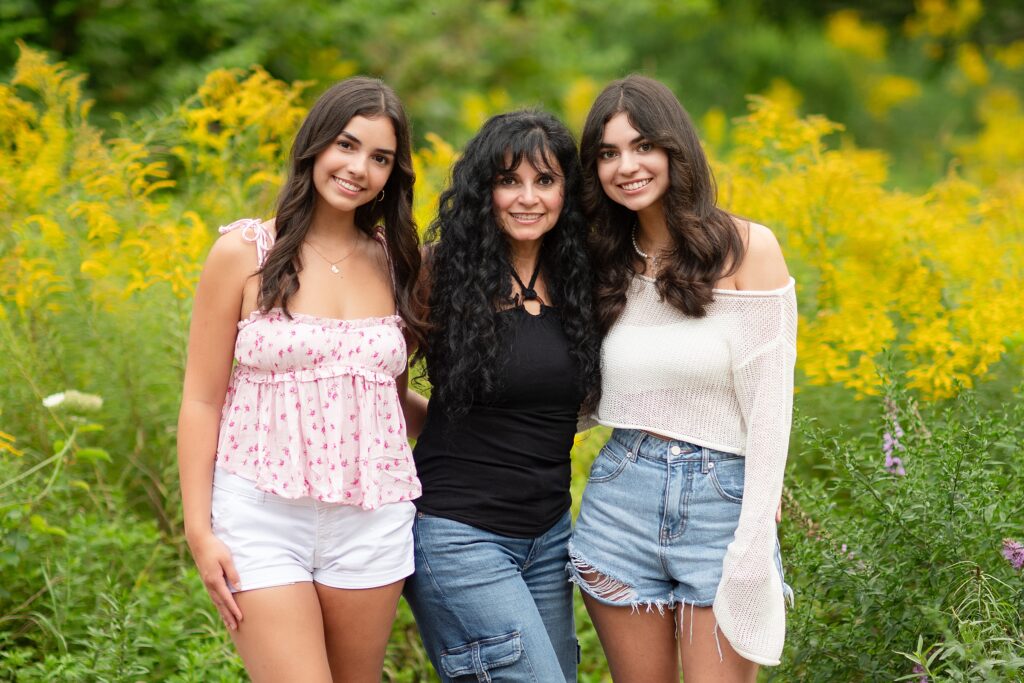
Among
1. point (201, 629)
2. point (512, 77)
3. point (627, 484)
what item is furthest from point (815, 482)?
point (512, 77)

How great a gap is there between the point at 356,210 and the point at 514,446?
2.23ft

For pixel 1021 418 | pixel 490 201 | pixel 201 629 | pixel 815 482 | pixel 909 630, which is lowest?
pixel 201 629

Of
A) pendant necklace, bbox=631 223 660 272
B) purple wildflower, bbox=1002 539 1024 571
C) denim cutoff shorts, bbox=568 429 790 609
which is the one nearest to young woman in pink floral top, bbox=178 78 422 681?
denim cutoff shorts, bbox=568 429 790 609

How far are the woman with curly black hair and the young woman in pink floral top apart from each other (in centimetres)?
13

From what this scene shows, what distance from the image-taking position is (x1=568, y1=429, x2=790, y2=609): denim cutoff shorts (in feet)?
7.70

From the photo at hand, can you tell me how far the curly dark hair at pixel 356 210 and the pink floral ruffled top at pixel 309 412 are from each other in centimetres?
6

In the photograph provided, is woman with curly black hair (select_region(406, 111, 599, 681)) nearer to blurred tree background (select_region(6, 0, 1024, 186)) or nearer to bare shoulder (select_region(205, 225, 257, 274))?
blurred tree background (select_region(6, 0, 1024, 186))

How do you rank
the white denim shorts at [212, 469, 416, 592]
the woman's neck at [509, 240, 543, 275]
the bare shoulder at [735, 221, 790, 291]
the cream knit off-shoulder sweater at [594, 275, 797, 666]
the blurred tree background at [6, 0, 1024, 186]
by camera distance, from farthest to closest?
the blurred tree background at [6, 0, 1024, 186] → the woman's neck at [509, 240, 543, 275] → the bare shoulder at [735, 221, 790, 291] → the cream knit off-shoulder sweater at [594, 275, 797, 666] → the white denim shorts at [212, 469, 416, 592]

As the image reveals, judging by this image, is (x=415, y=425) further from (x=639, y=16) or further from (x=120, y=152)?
(x=639, y=16)

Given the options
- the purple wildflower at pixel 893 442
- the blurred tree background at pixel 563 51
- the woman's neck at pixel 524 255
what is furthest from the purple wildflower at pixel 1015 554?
the blurred tree background at pixel 563 51

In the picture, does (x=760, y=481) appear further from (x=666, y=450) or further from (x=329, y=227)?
(x=329, y=227)

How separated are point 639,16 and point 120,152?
8.77 m

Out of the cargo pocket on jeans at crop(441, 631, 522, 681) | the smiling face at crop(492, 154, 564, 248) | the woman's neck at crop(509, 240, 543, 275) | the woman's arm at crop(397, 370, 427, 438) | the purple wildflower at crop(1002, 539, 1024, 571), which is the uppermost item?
the smiling face at crop(492, 154, 564, 248)

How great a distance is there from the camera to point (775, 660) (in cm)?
225
